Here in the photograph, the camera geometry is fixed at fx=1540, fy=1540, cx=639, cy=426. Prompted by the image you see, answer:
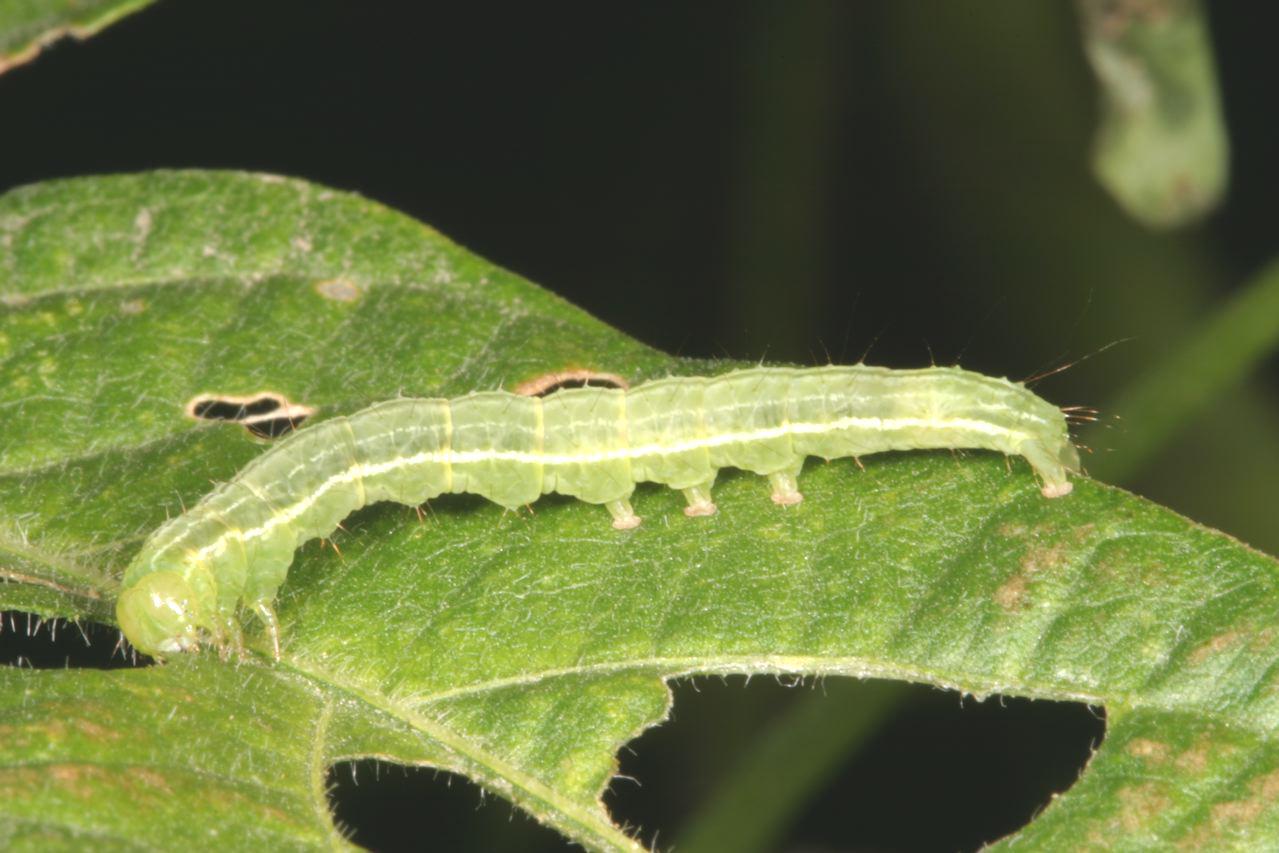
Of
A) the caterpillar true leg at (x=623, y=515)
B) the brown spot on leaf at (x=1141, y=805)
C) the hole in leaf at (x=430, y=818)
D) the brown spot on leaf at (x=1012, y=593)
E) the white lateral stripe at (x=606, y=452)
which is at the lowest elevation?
the hole in leaf at (x=430, y=818)

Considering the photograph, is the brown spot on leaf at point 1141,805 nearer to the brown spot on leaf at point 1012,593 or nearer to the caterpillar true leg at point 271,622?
the brown spot on leaf at point 1012,593

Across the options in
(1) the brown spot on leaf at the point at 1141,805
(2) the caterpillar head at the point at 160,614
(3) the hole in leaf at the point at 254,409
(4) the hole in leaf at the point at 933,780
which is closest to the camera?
(1) the brown spot on leaf at the point at 1141,805

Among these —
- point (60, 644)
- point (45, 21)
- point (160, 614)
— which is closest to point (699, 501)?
point (160, 614)

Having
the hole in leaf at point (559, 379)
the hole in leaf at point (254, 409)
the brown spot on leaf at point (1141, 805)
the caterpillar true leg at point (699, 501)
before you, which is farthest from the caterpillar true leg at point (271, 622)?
the brown spot on leaf at point (1141, 805)

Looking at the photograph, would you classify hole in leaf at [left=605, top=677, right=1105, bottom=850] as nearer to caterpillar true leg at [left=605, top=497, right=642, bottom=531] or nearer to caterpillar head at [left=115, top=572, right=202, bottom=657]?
caterpillar true leg at [left=605, top=497, right=642, bottom=531]

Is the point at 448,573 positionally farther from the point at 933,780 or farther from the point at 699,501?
the point at 933,780

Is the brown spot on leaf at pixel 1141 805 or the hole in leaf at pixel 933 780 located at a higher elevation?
the brown spot on leaf at pixel 1141 805

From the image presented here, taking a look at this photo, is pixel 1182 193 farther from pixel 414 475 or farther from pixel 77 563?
pixel 77 563
